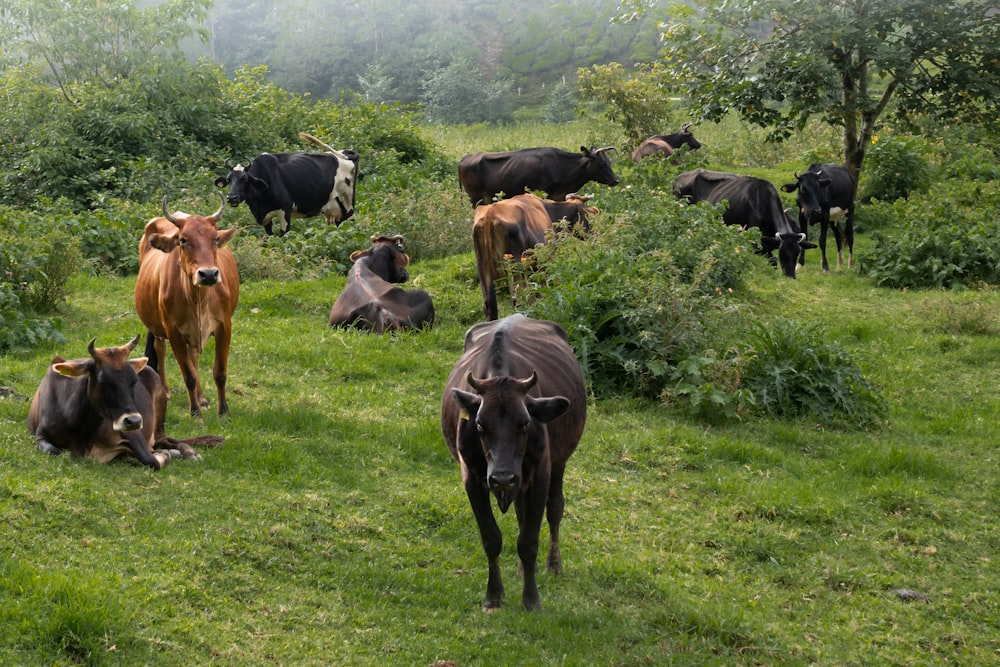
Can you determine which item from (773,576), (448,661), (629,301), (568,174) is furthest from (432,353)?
(568,174)

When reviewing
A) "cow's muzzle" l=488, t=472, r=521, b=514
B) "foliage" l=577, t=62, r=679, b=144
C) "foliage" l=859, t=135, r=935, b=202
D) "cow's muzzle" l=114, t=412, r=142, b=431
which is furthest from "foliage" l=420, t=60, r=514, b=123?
"cow's muzzle" l=488, t=472, r=521, b=514

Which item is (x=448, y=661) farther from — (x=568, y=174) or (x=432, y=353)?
(x=568, y=174)

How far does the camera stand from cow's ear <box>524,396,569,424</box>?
5.49 meters

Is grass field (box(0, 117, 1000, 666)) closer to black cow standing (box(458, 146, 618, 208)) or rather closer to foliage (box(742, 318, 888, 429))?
foliage (box(742, 318, 888, 429))

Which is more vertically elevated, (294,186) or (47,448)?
(294,186)

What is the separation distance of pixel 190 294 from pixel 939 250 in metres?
11.2

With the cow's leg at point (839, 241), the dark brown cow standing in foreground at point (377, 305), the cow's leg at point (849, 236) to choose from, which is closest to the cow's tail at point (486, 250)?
the dark brown cow standing in foreground at point (377, 305)

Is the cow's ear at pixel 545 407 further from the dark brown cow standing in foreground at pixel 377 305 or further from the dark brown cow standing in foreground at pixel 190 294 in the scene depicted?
the dark brown cow standing in foreground at pixel 377 305

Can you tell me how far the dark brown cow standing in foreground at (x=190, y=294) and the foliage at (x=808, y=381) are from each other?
4951mm

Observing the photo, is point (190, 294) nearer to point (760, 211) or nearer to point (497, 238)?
point (497, 238)

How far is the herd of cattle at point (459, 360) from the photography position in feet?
18.5

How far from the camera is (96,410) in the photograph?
289 inches

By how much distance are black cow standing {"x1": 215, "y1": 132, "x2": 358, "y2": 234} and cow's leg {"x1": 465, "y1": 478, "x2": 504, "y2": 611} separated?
468 inches

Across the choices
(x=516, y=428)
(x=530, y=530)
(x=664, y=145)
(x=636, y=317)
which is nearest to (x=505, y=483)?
(x=516, y=428)
